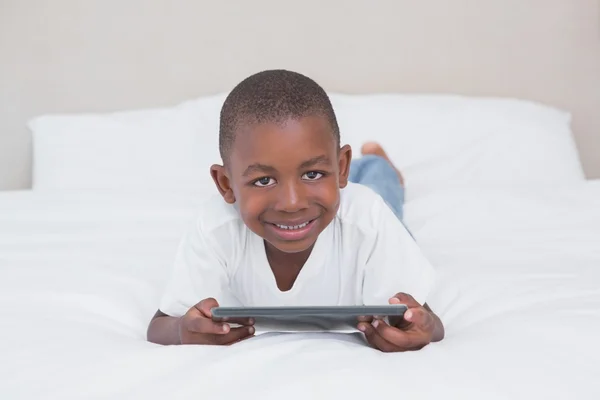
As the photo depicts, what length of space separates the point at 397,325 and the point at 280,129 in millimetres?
289

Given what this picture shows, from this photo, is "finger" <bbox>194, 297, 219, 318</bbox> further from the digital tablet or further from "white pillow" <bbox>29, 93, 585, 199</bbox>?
"white pillow" <bbox>29, 93, 585, 199</bbox>

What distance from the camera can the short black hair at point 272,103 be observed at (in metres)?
0.85

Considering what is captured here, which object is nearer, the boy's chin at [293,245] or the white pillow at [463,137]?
the boy's chin at [293,245]

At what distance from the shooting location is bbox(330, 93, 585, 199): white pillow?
1.76 metres

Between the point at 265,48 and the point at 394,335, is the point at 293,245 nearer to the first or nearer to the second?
the point at 394,335

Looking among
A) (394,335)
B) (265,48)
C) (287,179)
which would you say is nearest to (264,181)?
(287,179)

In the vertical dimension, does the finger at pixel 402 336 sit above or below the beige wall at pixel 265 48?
below

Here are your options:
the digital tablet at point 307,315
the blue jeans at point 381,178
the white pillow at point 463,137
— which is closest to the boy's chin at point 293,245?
the digital tablet at point 307,315

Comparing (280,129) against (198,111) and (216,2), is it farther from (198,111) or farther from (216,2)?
(216,2)

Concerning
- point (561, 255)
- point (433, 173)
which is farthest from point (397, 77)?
point (561, 255)

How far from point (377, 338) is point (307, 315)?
131 millimetres

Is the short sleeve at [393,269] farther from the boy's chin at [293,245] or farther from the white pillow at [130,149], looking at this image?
the white pillow at [130,149]

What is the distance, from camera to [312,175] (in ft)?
2.88

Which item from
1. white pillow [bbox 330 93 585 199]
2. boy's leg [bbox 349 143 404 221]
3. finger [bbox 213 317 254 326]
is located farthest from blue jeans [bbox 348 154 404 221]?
finger [bbox 213 317 254 326]
